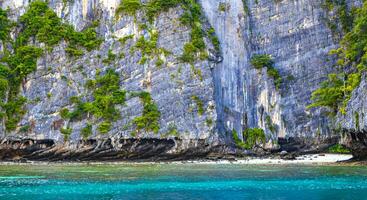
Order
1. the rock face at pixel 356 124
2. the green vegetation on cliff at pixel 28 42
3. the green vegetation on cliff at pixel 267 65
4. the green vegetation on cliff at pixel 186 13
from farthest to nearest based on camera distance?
the green vegetation on cliff at pixel 267 65 → the green vegetation on cliff at pixel 186 13 → the green vegetation on cliff at pixel 28 42 → the rock face at pixel 356 124

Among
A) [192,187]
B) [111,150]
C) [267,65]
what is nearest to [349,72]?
[267,65]

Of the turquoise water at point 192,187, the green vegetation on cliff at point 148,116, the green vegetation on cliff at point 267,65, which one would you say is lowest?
the turquoise water at point 192,187

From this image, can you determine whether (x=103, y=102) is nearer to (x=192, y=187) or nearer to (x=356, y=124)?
(x=356, y=124)

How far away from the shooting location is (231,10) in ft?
176

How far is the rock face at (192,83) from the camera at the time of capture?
45.0 meters

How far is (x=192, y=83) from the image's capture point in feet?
155

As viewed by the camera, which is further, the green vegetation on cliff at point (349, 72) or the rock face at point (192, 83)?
the rock face at point (192, 83)

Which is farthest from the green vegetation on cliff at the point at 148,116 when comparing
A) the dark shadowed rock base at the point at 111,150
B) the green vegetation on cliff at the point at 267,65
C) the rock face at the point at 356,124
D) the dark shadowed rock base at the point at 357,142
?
the dark shadowed rock base at the point at 357,142

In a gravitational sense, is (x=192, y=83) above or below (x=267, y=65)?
below

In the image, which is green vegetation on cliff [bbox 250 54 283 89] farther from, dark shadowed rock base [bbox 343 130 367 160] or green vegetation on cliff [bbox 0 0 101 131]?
green vegetation on cliff [bbox 0 0 101 131]

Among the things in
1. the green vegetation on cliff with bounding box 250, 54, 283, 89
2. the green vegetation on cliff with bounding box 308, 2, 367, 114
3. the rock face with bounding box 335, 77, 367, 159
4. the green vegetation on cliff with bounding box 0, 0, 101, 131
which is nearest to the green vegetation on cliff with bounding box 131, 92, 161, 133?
the green vegetation on cliff with bounding box 0, 0, 101, 131

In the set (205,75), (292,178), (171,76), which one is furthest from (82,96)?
(292,178)

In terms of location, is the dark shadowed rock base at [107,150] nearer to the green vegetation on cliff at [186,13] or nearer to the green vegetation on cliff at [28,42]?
the green vegetation on cliff at [28,42]

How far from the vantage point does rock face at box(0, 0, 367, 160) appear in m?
45.0
